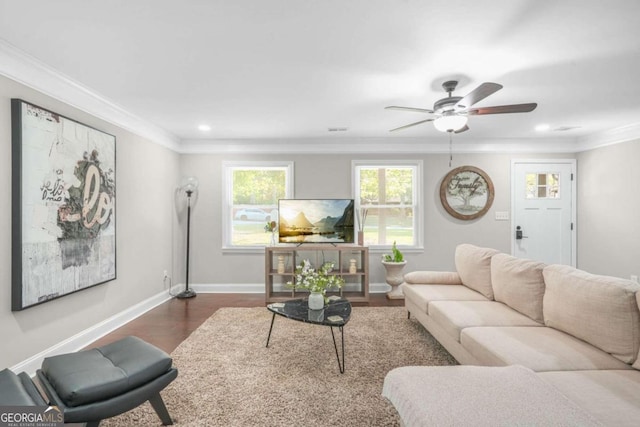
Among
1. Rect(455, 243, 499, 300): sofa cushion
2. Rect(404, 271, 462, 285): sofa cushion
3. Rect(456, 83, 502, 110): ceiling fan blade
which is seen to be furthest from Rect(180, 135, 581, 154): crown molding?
Rect(456, 83, 502, 110): ceiling fan blade

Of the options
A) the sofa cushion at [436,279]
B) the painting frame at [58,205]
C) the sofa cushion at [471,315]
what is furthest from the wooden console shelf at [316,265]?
the painting frame at [58,205]

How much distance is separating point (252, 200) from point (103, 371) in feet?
11.6

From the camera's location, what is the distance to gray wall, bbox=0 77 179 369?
2195 millimetres

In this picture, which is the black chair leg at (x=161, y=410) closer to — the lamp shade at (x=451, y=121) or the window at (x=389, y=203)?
the lamp shade at (x=451, y=121)

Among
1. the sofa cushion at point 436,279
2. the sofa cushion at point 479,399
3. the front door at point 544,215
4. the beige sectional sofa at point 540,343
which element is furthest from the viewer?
the front door at point 544,215

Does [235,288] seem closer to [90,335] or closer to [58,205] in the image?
[90,335]

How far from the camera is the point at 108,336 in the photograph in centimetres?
319

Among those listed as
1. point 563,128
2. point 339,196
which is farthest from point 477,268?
point 563,128

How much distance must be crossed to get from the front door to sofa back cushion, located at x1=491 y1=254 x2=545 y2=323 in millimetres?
2659

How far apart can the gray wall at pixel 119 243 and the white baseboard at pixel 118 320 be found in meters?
0.05

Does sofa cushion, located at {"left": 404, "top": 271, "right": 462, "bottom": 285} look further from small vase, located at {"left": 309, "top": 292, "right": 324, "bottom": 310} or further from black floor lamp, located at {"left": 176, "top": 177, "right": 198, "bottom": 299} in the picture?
black floor lamp, located at {"left": 176, "top": 177, "right": 198, "bottom": 299}

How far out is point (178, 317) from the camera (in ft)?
12.3

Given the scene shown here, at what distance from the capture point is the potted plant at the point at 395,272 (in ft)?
15.0

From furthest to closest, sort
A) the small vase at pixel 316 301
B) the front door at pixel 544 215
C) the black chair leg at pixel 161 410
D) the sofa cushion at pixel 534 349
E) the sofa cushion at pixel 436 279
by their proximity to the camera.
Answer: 1. the front door at pixel 544 215
2. the sofa cushion at pixel 436 279
3. the small vase at pixel 316 301
4. the black chair leg at pixel 161 410
5. the sofa cushion at pixel 534 349
